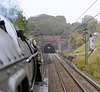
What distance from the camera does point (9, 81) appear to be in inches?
58.4

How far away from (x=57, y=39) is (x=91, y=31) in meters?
21.3

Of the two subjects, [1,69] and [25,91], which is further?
[25,91]

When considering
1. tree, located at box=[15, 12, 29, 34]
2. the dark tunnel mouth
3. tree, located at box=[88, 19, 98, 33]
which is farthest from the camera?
tree, located at box=[88, 19, 98, 33]

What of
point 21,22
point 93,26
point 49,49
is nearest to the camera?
point 21,22

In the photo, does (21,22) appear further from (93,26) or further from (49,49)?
(93,26)

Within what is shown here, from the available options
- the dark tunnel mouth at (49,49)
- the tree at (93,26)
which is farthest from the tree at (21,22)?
the tree at (93,26)

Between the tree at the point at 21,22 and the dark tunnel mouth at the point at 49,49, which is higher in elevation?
the tree at the point at 21,22

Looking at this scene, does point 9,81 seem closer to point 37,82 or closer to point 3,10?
point 37,82

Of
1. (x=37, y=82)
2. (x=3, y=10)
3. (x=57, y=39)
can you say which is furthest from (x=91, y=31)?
(x=37, y=82)

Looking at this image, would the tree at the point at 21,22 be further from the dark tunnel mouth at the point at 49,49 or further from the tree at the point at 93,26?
the tree at the point at 93,26

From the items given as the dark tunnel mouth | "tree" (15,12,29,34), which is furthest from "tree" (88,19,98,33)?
"tree" (15,12,29,34)

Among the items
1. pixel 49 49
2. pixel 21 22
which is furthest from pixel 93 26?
pixel 21 22

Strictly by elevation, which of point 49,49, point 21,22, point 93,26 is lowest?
point 49,49

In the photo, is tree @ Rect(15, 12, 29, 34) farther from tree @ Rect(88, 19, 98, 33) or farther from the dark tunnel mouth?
tree @ Rect(88, 19, 98, 33)
